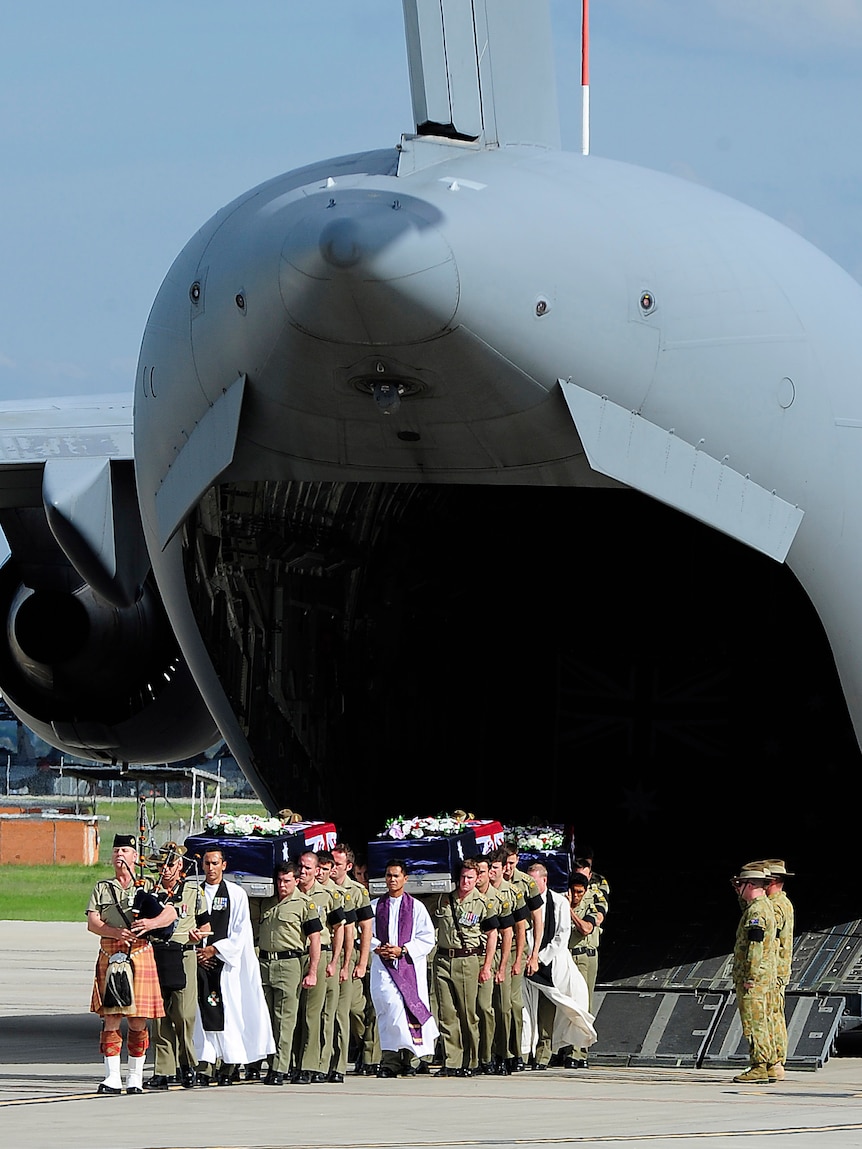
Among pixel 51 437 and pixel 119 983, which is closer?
pixel 119 983

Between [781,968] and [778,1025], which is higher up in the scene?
[781,968]

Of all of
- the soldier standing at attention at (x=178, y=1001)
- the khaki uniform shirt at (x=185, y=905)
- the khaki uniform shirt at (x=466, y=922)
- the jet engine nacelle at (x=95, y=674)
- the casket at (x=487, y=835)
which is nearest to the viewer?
the soldier standing at attention at (x=178, y=1001)

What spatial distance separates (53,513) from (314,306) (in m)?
3.42

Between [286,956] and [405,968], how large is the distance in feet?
2.33

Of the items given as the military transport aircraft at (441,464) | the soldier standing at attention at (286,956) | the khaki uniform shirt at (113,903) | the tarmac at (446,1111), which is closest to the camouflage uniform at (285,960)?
the soldier standing at attention at (286,956)

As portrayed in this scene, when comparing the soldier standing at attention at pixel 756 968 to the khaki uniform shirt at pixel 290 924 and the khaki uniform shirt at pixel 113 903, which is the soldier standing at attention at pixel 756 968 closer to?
the khaki uniform shirt at pixel 290 924

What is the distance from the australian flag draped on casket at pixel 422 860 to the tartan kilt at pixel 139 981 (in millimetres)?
1620

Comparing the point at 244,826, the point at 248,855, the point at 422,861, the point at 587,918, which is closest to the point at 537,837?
the point at 587,918

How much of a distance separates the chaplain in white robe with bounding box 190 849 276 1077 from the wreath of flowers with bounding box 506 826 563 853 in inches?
95.4

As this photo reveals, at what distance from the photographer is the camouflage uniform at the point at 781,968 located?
1090 cm

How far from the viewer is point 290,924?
10711mm

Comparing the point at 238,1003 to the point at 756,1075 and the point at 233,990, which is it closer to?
the point at 233,990

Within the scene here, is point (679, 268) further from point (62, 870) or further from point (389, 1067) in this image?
point (62, 870)

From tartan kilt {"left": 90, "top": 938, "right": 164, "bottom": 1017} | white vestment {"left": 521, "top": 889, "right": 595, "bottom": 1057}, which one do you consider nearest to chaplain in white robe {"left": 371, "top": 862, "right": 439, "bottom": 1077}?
white vestment {"left": 521, "top": 889, "right": 595, "bottom": 1057}
